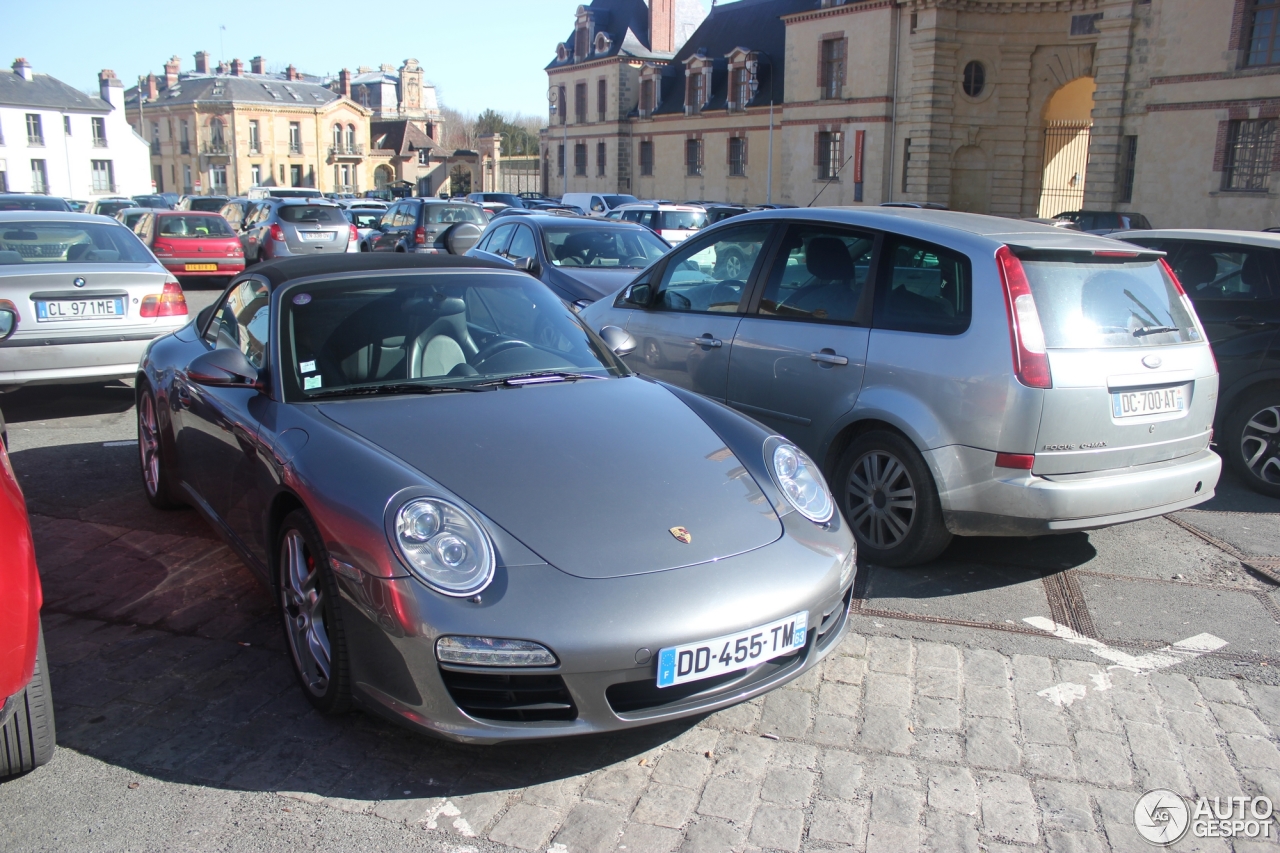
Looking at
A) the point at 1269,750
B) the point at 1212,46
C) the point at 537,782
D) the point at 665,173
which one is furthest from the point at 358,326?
the point at 665,173

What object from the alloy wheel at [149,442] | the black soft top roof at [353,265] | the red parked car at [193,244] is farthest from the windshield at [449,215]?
the black soft top roof at [353,265]

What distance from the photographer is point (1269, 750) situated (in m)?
3.34

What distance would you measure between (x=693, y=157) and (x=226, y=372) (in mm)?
50717

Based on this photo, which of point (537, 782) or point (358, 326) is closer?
point (537, 782)

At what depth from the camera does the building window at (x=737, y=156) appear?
48.7 metres

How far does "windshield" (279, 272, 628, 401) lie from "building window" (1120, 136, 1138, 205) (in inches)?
1106

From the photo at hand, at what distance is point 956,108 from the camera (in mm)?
36406

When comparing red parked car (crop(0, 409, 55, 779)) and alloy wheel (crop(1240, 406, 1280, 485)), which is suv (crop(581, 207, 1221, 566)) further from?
red parked car (crop(0, 409, 55, 779))

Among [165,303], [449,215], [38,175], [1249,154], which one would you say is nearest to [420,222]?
[449,215]

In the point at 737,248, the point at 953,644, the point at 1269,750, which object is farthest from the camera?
the point at 737,248

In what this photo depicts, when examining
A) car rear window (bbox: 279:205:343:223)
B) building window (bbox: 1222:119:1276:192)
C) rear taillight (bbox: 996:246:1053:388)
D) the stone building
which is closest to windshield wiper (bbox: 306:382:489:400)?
rear taillight (bbox: 996:246:1053:388)

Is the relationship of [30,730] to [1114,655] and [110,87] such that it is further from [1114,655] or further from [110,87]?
[110,87]

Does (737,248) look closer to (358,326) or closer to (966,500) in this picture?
(966,500)

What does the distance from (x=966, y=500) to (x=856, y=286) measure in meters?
1.30
